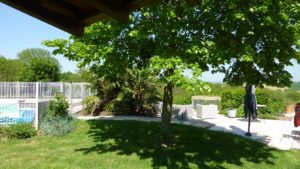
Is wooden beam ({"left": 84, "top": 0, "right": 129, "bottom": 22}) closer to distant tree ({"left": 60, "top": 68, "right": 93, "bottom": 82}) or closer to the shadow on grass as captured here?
the shadow on grass

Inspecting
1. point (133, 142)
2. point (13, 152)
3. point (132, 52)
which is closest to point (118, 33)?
point (132, 52)

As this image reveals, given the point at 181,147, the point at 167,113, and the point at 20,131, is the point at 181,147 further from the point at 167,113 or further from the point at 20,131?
the point at 20,131

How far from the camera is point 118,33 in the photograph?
8969mm

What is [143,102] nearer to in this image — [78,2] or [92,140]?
[92,140]

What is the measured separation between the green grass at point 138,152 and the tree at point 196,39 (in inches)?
78.6

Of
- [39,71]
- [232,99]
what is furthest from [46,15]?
[39,71]

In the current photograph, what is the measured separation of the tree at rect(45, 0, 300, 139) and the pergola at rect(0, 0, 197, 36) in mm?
4180

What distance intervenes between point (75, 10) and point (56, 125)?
9.12m

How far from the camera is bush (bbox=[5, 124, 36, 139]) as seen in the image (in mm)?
11227

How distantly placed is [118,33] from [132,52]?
63cm

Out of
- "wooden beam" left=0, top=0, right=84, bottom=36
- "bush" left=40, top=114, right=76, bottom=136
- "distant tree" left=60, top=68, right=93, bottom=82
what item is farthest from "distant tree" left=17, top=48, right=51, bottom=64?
"wooden beam" left=0, top=0, right=84, bottom=36

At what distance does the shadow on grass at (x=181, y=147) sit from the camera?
339 inches

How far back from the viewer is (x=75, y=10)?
3492 mm

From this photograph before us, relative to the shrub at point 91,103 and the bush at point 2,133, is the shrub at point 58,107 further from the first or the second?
the shrub at point 91,103
